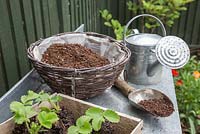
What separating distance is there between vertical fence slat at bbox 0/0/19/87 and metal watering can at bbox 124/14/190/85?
50cm

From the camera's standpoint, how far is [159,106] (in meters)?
1.01

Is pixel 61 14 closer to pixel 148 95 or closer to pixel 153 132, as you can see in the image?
pixel 148 95

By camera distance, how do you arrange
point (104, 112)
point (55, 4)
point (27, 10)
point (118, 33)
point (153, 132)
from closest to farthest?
point (104, 112) < point (153, 132) < point (27, 10) < point (55, 4) < point (118, 33)

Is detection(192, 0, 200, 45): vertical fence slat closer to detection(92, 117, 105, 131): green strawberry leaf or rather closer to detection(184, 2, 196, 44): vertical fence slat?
detection(184, 2, 196, 44): vertical fence slat

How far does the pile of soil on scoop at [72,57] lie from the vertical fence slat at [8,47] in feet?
0.56

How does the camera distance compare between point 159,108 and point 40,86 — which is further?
point 40,86

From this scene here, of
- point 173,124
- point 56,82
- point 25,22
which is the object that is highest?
point 25,22

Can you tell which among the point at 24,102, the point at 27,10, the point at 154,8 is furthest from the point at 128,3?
the point at 24,102

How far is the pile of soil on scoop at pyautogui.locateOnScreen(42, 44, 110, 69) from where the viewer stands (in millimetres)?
1007

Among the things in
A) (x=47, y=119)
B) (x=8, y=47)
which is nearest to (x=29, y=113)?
(x=47, y=119)

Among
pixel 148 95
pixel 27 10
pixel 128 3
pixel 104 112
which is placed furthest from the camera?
pixel 128 3

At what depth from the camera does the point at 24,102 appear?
706mm

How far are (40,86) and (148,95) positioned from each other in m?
0.46

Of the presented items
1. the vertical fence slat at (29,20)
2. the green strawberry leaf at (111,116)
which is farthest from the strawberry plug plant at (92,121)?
the vertical fence slat at (29,20)
